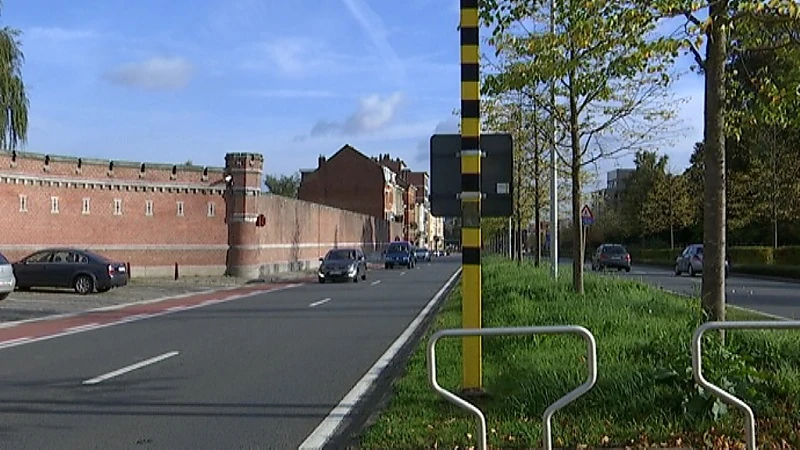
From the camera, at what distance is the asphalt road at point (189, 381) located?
7.72 metres

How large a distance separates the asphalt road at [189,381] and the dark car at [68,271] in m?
9.65

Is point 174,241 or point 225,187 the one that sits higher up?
point 225,187

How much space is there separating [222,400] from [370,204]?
321ft

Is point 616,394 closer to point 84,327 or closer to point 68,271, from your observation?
point 84,327

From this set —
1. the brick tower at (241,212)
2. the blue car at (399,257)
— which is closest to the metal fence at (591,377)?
the brick tower at (241,212)

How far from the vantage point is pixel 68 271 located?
28.1 meters

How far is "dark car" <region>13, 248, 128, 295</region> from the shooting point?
28.1m

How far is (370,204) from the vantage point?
107000 mm

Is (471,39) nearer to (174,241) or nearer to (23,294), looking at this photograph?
(23,294)

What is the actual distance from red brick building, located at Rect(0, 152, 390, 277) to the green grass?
27.0 metres

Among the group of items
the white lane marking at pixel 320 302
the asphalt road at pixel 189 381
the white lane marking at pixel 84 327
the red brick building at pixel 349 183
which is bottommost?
the white lane marking at pixel 320 302

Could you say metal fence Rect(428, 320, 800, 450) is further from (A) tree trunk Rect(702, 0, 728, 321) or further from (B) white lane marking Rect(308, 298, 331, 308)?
(B) white lane marking Rect(308, 298, 331, 308)

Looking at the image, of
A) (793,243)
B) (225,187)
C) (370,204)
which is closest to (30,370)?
(225,187)

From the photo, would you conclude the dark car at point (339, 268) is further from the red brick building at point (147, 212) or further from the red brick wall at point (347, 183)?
the red brick wall at point (347, 183)
